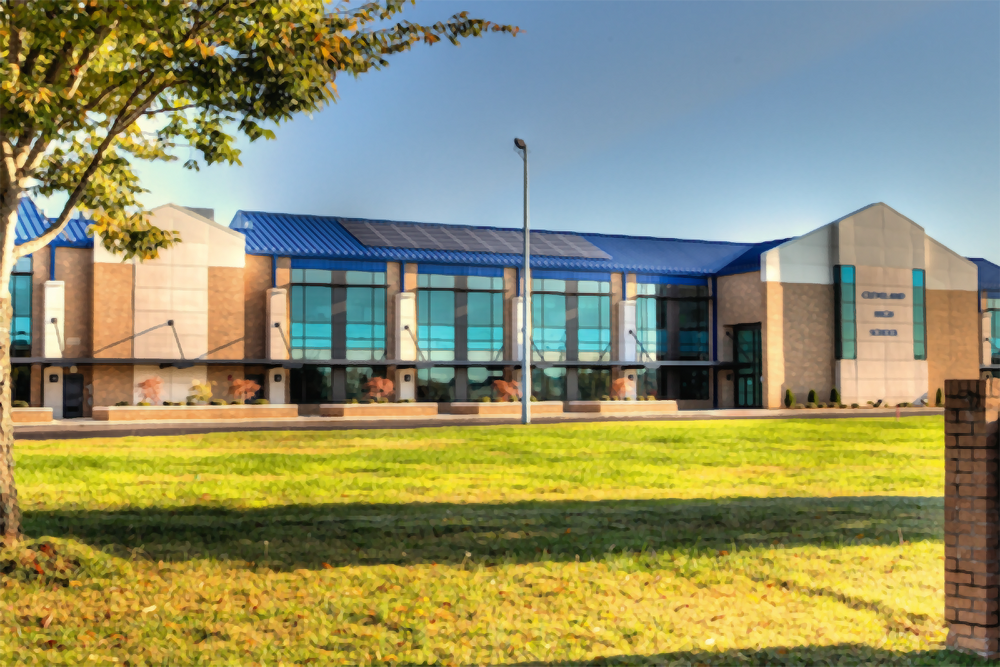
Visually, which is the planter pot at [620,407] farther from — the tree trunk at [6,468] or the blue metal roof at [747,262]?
the tree trunk at [6,468]

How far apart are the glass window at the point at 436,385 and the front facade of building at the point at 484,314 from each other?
128 millimetres

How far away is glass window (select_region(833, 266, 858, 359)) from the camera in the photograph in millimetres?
57375

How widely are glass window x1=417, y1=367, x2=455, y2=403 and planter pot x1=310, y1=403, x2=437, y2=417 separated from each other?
5.72 metres

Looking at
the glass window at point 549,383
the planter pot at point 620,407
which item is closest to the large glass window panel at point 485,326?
the glass window at point 549,383

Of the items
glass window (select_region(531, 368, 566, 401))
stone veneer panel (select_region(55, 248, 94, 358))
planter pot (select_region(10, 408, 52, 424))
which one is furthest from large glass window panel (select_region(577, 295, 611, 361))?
planter pot (select_region(10, 408, 52, 424))

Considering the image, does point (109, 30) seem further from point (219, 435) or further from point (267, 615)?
point (219, 435)

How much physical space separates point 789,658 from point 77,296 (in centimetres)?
4628

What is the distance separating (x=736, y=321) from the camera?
5916 cm

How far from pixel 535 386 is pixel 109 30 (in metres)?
47.0

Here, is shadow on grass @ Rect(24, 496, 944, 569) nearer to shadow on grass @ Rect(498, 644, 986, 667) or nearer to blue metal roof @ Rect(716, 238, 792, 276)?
shadow on grass @ Rect(498, 644, 986, 667)

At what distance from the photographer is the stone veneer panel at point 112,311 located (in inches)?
1781

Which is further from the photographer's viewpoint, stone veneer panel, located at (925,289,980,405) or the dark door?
stone veneer panel, located at (925,289,980,405)

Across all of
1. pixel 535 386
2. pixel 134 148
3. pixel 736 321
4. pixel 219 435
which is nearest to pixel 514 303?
pixel 535 386

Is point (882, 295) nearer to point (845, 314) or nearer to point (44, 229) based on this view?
point (845, 314)
